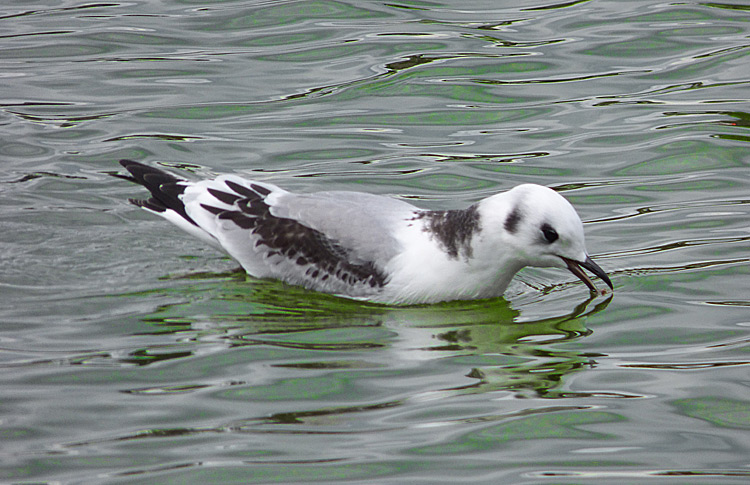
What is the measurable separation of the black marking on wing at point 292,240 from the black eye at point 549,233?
3.73 feet

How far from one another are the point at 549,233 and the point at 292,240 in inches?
74.1

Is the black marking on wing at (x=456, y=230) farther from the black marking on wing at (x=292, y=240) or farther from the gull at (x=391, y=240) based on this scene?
the black marking on wing at (x=292, y=240)

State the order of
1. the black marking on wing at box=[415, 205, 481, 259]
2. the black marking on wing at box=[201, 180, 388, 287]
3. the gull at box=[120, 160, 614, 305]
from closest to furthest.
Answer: the gull at box=[120, 160, 614, 305], the black marking on wing at box=[415, 205, 481, 259], the black marking on wing at box=[201, 180, 388, 287]

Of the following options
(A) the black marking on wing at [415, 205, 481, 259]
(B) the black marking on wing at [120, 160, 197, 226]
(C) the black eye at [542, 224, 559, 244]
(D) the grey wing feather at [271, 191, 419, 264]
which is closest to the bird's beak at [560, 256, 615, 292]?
(C) the black eye at [542, 224, 559, 244]

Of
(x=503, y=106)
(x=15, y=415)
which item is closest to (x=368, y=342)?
(x=15, y=415)

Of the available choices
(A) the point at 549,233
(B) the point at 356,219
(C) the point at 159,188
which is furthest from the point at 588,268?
(C) the point at 159,188

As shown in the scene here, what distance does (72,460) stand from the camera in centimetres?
538

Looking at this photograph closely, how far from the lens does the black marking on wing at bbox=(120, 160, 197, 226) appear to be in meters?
8.78

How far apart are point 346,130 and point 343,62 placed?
1.95m

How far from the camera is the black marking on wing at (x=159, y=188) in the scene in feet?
28.8

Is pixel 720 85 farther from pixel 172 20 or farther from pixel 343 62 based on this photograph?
pixel 172 20

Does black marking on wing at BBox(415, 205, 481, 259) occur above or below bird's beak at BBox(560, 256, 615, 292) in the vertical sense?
above

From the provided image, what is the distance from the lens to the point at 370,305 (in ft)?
25.6

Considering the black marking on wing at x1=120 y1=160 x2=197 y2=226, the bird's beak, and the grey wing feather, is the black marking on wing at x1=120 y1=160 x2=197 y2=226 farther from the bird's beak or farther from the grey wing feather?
the bird's beak
